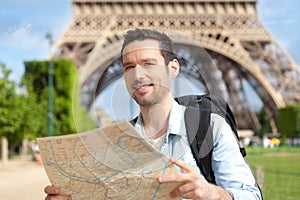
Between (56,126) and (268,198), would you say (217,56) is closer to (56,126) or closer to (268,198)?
(56,126)

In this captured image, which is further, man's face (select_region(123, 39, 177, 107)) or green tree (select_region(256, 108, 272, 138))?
green tree (select_region(256, 108, 272, 138))

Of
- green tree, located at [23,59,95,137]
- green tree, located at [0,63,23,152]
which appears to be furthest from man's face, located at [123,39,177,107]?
green tree, located at [23,59,95,137]

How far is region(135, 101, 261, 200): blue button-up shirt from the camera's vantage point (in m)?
1.27

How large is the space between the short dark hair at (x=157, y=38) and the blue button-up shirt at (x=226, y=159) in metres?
0.12

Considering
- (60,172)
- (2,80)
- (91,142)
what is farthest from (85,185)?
(2,80)

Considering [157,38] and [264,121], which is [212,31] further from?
[157,38]

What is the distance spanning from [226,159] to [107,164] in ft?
1.12

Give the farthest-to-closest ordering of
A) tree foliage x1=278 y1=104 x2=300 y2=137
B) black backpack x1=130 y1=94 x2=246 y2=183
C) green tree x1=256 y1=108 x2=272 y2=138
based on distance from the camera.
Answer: green tree x1=256 y1=108 x2=272 y2=138, tree foliage x1=278 y1=104 x2=300 y2=137, black backpack x1=130 y1=94 x2=246 y2=183

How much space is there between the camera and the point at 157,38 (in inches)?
48.3

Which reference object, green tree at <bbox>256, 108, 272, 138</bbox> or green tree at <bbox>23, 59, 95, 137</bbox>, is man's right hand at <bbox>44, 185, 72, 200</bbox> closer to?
green tree at <bbox>23, 59, 95, 137</bbox>

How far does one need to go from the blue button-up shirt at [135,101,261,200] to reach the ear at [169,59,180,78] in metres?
0.08

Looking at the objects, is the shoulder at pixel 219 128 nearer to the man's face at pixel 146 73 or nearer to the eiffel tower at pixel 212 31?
the man's face at pixel 146 73

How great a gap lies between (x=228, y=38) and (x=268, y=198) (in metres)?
18.5

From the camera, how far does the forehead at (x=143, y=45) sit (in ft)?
3.95
